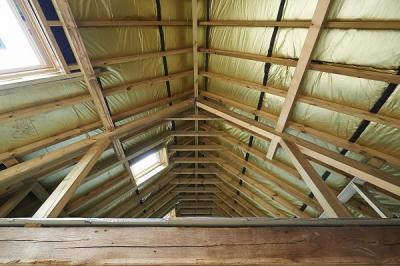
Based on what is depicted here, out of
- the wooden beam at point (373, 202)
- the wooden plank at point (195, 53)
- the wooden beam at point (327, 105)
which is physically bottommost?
the wooden beam at point (373, 202)

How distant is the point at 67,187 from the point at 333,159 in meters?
3.00

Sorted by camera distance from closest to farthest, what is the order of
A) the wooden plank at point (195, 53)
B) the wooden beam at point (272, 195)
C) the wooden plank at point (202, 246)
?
the wooden plank at point (202, 246), the wooden plank at point (195, 53), the wooden beam at point (272, 195)

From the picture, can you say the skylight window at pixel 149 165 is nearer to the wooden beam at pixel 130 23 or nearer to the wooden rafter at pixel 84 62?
the wooden rafter at pixel 84 62

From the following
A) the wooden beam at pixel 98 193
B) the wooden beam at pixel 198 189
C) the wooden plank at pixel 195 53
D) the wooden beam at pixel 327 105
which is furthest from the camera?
the wooden beam at pixel 198 189

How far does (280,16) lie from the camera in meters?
2.20

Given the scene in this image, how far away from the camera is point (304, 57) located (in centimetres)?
207

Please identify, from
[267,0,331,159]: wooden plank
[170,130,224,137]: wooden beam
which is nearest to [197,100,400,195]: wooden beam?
[267,0,331,159]: wooden plank

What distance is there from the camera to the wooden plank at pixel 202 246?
0.87 metres

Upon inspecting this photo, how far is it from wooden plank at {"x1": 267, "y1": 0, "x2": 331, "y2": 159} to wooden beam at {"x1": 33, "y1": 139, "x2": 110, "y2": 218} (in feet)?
8.41

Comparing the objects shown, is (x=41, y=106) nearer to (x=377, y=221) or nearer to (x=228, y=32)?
(x=228, y=32)

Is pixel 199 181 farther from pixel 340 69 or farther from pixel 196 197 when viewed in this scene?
pixel 340 69

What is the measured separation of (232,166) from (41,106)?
388cm

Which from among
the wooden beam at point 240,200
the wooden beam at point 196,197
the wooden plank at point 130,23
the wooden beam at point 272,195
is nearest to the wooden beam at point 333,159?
the wooden plank at point 130,23

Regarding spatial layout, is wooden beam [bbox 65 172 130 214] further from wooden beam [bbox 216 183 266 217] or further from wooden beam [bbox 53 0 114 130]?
wooden beam [bbox 216 183 266 217]
